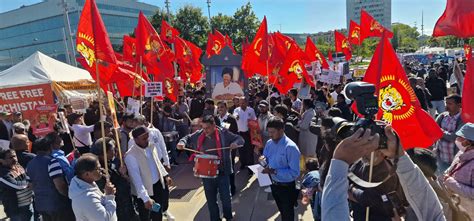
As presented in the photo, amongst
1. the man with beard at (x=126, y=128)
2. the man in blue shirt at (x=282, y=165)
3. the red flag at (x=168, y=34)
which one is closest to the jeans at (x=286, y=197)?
the man in blue shirt at (x=282, y=165)

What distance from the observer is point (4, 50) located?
2781 inches

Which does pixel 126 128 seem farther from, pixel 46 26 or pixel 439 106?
pixel 46 26

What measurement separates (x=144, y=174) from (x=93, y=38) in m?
1.82

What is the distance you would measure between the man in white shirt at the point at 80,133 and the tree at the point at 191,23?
25.8m

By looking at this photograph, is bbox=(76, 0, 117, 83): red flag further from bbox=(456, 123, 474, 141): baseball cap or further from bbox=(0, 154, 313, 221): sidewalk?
bbox=(456, 123, 474, 141): baseball cap

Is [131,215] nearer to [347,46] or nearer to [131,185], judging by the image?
[131,185]

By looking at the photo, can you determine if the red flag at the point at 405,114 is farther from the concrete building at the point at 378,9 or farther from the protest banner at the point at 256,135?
the concrete building at the point at 378,9

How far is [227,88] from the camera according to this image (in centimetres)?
973

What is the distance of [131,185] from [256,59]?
579 centimetres

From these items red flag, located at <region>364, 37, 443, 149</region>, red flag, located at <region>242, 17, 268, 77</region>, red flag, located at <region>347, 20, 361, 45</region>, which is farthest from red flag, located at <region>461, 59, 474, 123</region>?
red flag, located at <region>347, 20, 361, 45</region>

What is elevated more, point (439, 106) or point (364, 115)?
point (364, 115)

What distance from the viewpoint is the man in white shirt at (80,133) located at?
651 cm

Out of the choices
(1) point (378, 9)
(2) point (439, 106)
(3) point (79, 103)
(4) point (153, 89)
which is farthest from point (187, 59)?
(1) point (378, 9)

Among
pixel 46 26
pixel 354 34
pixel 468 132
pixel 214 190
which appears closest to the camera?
pixel 468 132
